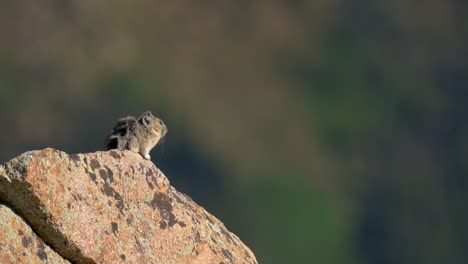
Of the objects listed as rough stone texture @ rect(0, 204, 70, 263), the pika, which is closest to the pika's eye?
the pika

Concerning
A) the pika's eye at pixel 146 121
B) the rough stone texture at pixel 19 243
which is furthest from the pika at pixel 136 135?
the rough stone texture at pixel 19 243

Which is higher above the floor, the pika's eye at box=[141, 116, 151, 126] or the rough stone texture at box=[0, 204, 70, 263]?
the pika's eye at box=[141, 116, 151, 126]

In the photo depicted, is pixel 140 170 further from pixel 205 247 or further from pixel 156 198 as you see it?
pixel 205 247

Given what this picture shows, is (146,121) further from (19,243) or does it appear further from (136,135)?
(19,243)

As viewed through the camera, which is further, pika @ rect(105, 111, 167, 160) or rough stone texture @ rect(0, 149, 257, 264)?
pika @ rect(105, 111, 167, 160)

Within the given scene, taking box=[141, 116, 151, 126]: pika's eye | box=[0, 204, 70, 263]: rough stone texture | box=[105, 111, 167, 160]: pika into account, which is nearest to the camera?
box=[0, 204, 70, 263]: rough stone texture

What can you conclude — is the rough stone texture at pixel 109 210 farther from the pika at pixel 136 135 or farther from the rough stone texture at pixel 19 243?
the pika at pixel 136 135

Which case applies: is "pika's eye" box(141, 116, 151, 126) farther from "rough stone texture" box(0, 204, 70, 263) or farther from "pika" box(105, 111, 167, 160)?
"rough stone texture" box(0, 204, 70, 263)
